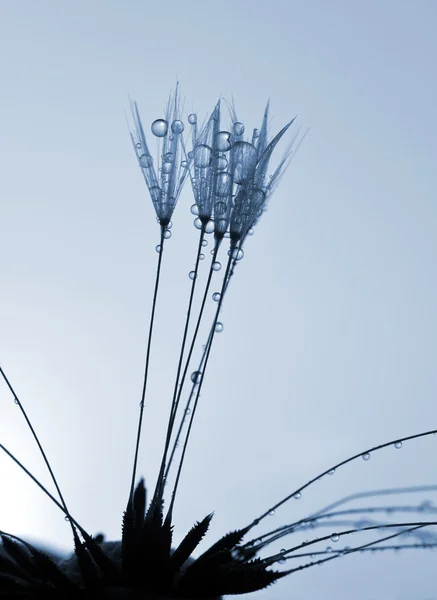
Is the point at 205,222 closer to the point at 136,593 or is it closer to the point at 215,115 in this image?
the point at 215,115

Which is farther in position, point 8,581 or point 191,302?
point 191,302

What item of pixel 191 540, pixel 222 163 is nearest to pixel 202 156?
pixel 222 163

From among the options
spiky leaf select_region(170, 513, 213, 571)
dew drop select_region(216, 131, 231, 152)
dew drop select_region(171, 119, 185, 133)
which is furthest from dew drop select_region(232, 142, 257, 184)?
spiky leaf select_region(170, 513, 213, 571)

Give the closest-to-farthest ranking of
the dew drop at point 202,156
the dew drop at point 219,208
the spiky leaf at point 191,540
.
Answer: the spiky leaf at point 191,540 → the dew drop at point 219,208 → the dew drop at point 202,156

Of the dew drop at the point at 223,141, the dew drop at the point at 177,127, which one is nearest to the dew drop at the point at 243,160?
the dew drop at the point at 223,141

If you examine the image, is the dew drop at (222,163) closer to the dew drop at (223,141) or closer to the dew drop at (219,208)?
the dew drop at (223,141)

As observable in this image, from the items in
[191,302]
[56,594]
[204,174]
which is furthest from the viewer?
[204,174]

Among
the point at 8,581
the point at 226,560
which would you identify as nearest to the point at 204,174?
the point at 226,560
